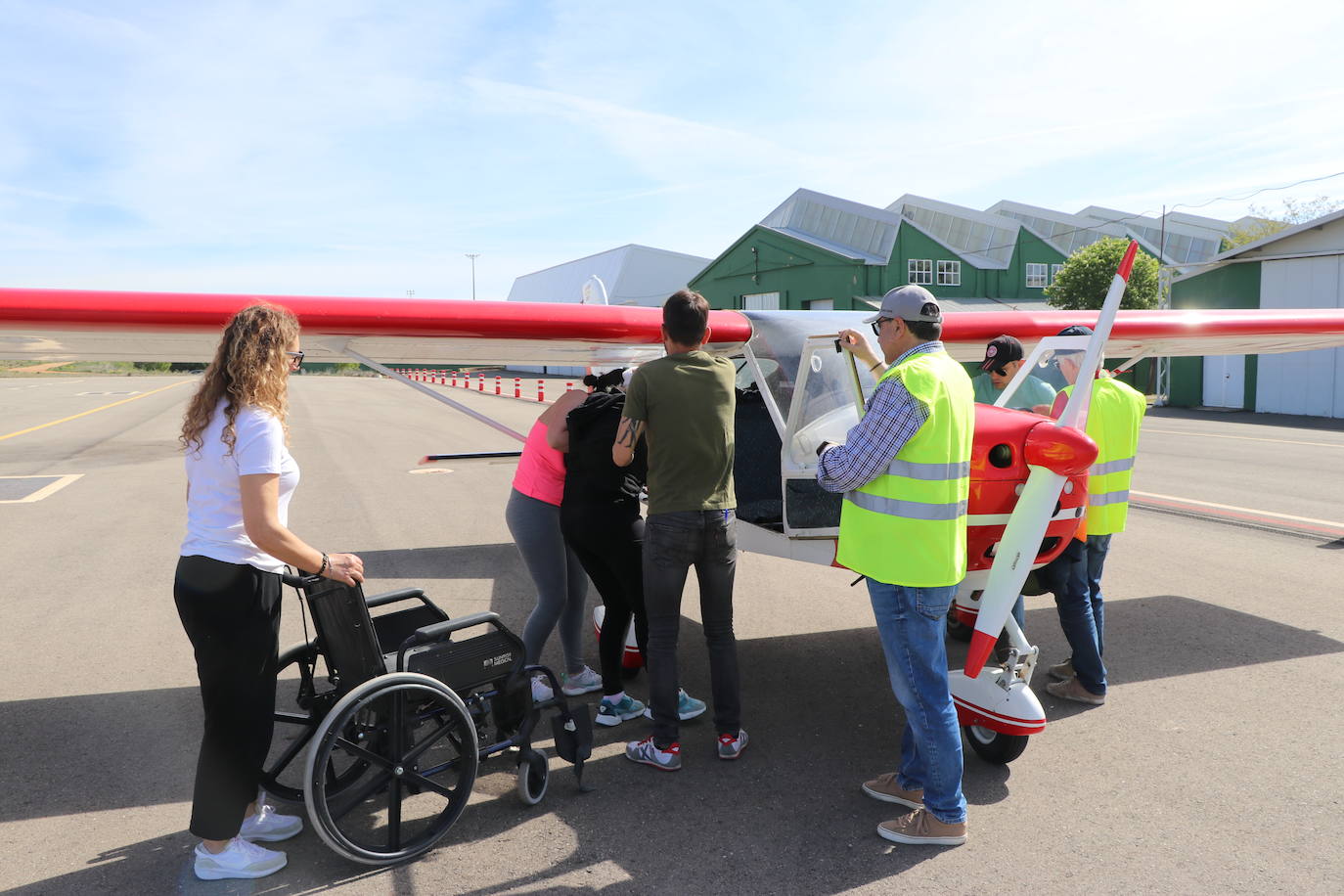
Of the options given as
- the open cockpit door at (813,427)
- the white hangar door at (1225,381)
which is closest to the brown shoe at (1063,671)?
the open cockpit door at (813,427)

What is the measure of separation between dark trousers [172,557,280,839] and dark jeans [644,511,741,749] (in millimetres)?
1397

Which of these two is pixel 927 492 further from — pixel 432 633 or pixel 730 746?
pixel 432 633

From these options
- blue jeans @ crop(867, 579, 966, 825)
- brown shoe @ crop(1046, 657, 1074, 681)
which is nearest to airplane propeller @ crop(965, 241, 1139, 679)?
blue jeans @ crop(867, 579, 966, 825)

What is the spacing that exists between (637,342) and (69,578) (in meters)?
4.93

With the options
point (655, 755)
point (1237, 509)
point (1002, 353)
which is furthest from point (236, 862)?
point (1237, 509)

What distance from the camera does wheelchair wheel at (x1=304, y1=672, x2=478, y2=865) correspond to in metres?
2.72

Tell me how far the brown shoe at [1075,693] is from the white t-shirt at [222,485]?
369 cm

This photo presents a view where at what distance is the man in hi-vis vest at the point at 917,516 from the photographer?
280 centimetres

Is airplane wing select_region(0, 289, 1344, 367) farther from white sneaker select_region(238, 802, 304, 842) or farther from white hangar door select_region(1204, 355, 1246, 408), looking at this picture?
white hangar door select_region(1204, 355, 1246, 408)

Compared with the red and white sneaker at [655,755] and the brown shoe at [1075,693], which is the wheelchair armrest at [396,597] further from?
the brown shoe at [1075,693]

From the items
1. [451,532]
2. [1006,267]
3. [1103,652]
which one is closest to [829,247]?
[1006,267]

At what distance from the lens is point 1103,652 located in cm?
488

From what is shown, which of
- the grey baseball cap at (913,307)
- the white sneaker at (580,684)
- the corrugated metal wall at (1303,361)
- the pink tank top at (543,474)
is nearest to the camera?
the grey baseball cap at (913,307)

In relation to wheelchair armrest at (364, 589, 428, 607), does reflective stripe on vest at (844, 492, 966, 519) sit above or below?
above
